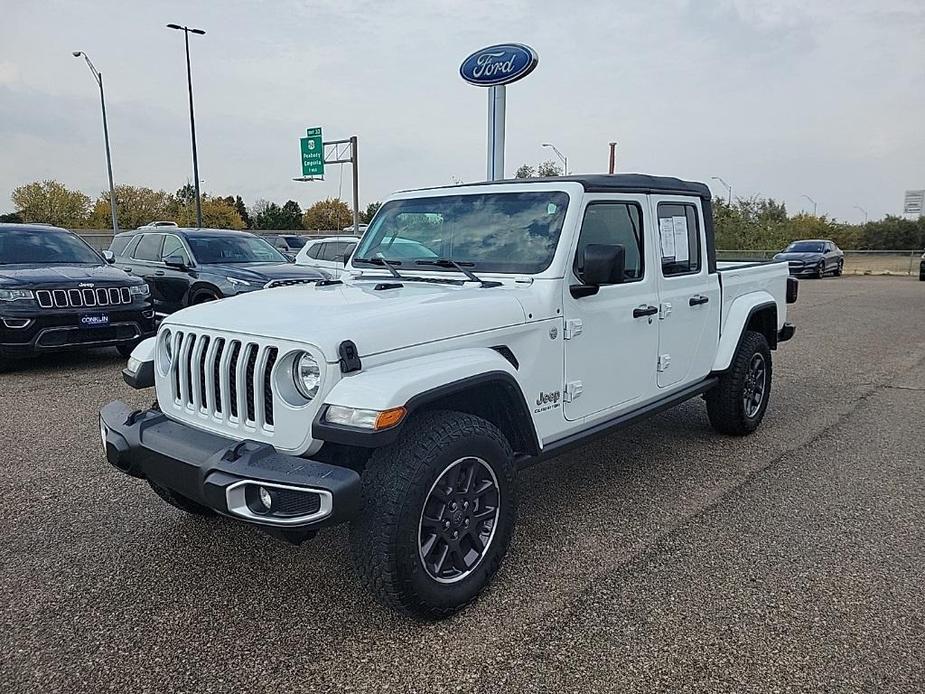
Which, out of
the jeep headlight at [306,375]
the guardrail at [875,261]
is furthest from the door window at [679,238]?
the guardrail at [875,261]

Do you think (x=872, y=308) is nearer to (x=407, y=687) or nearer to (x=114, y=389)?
(x=114, y=389)

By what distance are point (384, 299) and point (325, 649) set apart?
1.53 metres

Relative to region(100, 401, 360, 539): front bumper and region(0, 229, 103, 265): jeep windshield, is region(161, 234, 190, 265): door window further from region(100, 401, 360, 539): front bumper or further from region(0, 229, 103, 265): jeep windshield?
region(100, 401, 360, 539): front bumper

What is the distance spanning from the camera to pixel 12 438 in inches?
216

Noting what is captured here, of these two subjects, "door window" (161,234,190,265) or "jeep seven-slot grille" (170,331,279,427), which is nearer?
"jeep seven-slot grille" (170,331,279,427)

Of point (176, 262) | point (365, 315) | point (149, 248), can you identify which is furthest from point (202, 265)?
point (365, 315)

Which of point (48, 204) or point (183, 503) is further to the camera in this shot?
point (48, 204)

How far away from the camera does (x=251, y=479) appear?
2.60 metres

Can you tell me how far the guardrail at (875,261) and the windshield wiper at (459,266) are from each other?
92.9 feet

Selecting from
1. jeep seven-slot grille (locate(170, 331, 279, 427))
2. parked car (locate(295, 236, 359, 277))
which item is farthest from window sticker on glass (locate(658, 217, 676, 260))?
parked car (locate(295, 236, 359, 277))

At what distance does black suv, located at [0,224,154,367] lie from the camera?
7418 mm

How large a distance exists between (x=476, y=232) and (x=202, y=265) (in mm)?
6784

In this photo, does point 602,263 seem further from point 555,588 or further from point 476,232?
point 555,588

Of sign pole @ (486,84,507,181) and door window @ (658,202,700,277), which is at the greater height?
sign pole @ (486,84,507,181)
